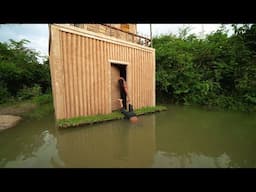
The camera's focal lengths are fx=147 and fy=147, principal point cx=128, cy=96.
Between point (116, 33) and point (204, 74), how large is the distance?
19.3 feet

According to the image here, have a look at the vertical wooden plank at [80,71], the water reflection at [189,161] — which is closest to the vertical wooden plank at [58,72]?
the vertical wooden plank at [80,71]

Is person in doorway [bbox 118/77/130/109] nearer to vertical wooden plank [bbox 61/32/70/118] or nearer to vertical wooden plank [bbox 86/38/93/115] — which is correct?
vertical wooden plank [bbox 86/38/93/115]

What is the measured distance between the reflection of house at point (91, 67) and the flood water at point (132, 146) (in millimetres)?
943

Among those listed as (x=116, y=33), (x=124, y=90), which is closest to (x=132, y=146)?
(x=124, y=90)

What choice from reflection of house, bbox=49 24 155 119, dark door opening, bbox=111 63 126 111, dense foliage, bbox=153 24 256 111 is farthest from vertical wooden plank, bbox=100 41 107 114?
dense foliage, bbox=153 24 256 111

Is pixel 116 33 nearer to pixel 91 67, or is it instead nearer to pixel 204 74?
pixel 91 67

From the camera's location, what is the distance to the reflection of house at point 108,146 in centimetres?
254

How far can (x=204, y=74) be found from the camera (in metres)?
8.71

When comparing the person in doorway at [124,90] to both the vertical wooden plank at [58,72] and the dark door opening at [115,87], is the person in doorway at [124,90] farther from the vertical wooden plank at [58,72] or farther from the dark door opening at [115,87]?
the vertical wooden plank at [58,72]
